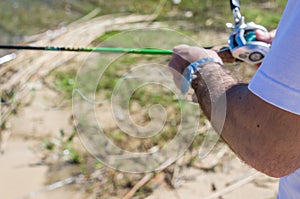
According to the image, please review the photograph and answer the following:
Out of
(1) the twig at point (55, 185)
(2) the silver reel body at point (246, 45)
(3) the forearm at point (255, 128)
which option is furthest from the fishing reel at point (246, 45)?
(1) the twig at point (55, 185)

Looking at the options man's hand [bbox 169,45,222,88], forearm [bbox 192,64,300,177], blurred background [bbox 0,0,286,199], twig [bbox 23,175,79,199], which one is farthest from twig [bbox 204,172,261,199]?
forearm [bbox 192,64,300,177]

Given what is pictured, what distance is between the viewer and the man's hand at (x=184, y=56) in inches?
52.7

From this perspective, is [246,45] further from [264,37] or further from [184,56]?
[184,56]

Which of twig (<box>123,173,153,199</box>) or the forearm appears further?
twig (<box>123,173,153,199</box>)

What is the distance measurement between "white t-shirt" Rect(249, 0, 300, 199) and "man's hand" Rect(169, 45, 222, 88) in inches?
14.8

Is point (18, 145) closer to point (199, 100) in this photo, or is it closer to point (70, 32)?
point (70, 32)

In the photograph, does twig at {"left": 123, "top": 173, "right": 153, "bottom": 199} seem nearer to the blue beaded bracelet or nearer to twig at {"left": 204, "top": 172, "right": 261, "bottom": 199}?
twig at {"left": 204, "top": 172, "right": 261, "bottom": 199}

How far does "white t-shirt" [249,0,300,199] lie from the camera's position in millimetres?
895

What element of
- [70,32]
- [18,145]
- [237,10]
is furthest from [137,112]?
[237,10]

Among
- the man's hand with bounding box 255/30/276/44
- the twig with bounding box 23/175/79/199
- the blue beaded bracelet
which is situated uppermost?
the blue beaded bracelet

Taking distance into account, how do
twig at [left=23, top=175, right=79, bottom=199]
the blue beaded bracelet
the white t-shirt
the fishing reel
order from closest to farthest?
the white t-shirt < the blue beaded bracelet < the fishing reel < twig at [left=23, top=175, right=79, bottom=199]

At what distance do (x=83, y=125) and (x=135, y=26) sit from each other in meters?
1.33

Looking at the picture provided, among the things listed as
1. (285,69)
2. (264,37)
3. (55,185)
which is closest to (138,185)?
(55,185)

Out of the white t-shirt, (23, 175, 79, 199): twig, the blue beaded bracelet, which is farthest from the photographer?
(23, 175, 79, 199): twig
